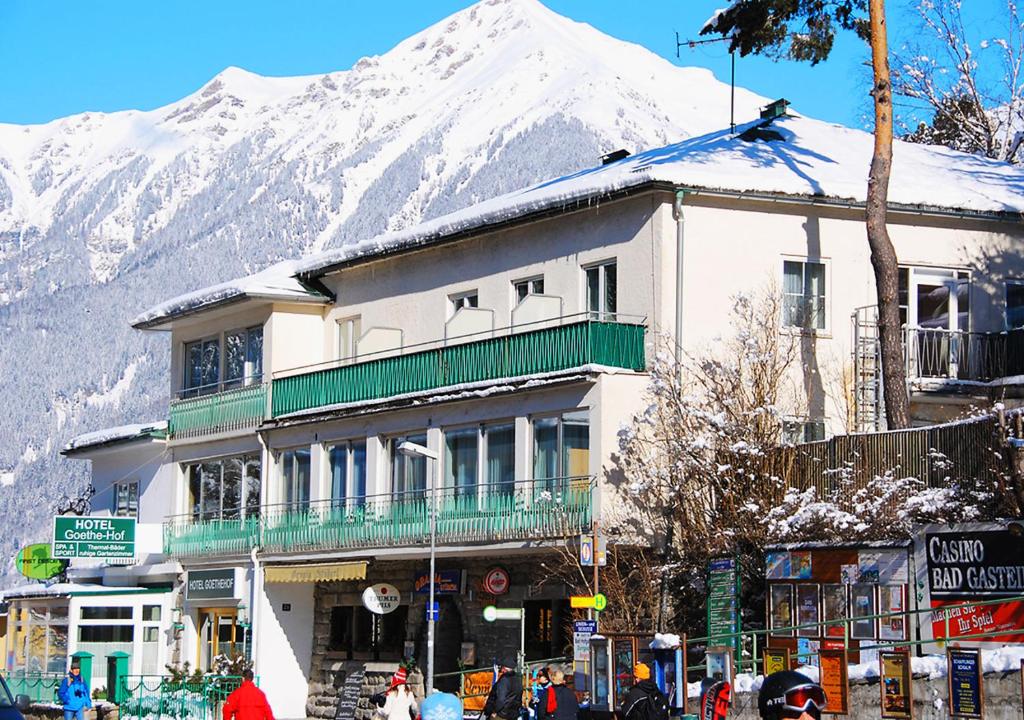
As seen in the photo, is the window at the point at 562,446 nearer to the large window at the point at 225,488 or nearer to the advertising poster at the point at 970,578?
the advertising poster at the point at 970,578

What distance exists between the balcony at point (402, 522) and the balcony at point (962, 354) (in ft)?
21.3

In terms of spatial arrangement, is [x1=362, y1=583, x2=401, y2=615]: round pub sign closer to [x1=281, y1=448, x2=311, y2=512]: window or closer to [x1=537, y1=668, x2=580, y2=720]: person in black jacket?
[x1=281, y1=448, x2=311, y2=512]: window

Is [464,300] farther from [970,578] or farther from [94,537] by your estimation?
[970,578]

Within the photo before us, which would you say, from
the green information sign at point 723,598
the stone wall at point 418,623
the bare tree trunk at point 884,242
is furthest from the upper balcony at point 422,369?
the green information sign at point 723,598

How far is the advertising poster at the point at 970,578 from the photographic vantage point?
23.1m

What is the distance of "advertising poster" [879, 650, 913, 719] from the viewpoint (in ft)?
67.4

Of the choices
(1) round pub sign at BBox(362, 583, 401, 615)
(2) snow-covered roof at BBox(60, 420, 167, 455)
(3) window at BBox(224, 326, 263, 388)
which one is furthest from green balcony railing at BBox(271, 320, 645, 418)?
(2) snow-covered roof at BBox(60, 420, 167, 455)

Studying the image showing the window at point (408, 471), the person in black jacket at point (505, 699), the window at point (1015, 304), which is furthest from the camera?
the window at point (408, 471)

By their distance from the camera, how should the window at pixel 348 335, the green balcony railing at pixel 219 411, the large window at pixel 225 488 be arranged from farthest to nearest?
the large window at pixel 225 488
the green balcony railing at pixel 219 411
the window at pixel 348 335

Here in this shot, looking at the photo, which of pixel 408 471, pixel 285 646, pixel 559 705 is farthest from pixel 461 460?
pixel 559 705

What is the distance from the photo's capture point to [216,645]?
147ft

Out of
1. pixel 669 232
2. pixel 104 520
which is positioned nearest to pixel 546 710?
pixel 669 232

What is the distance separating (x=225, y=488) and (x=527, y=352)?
12.4 metres

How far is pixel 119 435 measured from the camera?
4878cm
